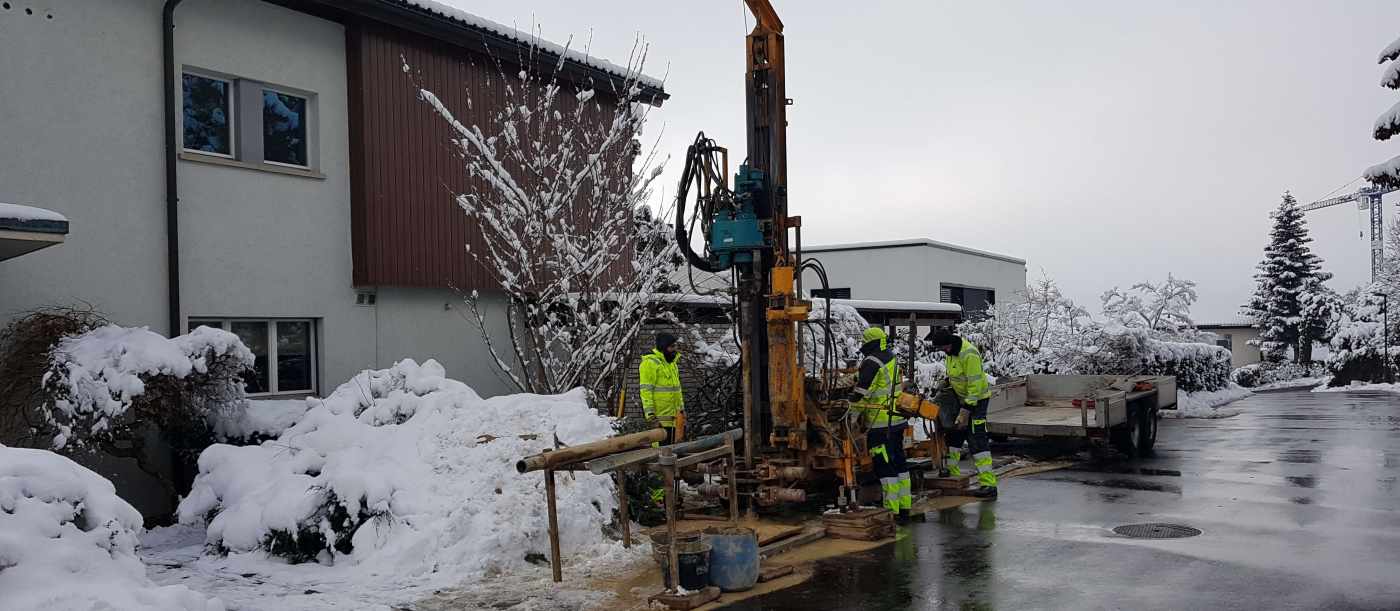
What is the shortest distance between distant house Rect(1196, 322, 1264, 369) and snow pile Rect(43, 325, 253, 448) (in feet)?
227

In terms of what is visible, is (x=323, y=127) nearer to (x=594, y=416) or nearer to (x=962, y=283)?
(x=594, y=416)

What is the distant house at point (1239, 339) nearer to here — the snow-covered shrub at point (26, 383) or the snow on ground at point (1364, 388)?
the snow on ground at point (1364, 388)

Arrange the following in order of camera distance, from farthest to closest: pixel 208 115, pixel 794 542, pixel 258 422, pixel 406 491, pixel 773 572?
pixel 208 115, pixel 258 422, pixel 794 542, pixel 406 491, pixel 773 572

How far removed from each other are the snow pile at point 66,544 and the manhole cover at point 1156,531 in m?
8.07

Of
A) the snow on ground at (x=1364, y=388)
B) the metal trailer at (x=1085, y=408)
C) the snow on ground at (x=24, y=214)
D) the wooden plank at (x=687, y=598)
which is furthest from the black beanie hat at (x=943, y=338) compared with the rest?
the snow on ground at (x=1364, y=388)

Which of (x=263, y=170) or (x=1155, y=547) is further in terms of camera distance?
(x=263, y=170)

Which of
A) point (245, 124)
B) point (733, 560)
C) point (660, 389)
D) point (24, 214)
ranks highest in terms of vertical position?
point (245, 124)

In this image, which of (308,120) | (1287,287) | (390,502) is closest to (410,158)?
(308,120)

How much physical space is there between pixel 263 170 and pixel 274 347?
2.18 m

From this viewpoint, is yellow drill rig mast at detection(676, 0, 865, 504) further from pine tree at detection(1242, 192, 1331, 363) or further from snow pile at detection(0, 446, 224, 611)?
pine tree at detection(1242, 192, 1331, 363)

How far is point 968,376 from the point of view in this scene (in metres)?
12.4

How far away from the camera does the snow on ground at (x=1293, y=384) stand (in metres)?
44.3

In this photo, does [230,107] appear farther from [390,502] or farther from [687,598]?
[687,598]

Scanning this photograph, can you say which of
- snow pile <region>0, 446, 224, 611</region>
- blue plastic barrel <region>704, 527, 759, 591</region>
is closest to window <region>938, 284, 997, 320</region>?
blue plastic barrel <region>704, 527, 759, 591</region>
